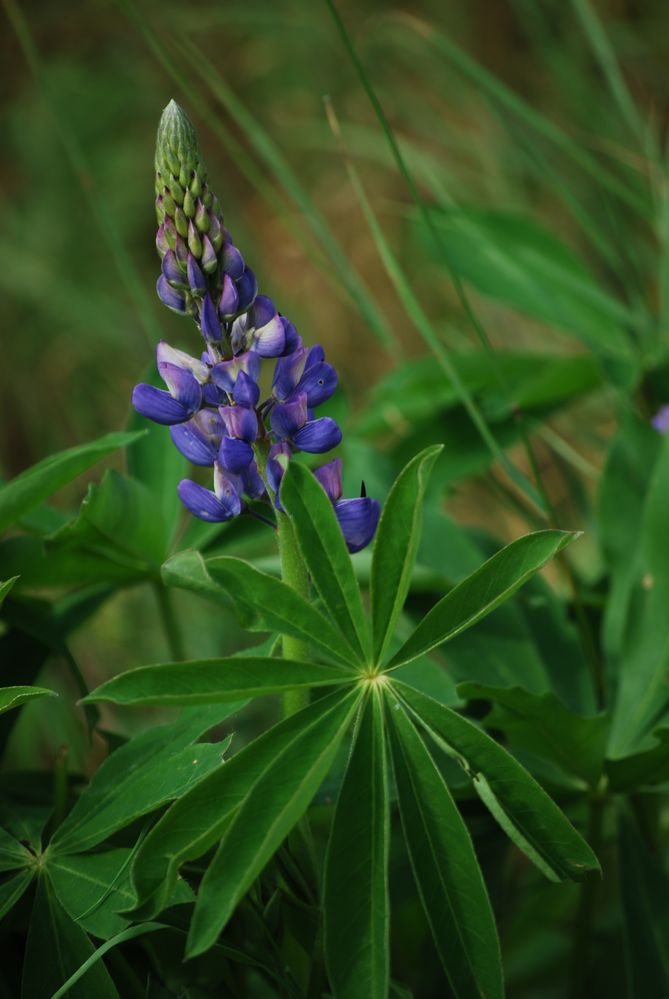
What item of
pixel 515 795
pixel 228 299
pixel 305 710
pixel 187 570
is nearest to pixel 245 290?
pixel 228 299

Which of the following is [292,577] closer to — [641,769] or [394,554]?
[394,554]

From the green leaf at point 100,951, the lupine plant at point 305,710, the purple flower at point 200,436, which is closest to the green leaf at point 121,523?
the lupine plant at point 305,710

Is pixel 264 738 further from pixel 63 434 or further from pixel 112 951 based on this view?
pixel 63 434

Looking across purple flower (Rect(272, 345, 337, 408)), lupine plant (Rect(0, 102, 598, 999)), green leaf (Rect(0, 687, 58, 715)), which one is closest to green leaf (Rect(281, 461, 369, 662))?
lupine plant (Rect(0, 102, 598, 999))

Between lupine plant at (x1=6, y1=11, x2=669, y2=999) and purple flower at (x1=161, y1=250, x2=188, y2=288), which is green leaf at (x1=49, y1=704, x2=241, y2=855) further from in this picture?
purple flower at (x1=161, y1=250, x2=188, y2=288)

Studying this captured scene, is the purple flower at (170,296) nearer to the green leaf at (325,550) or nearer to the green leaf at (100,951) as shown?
the green leaf at (325,550)
